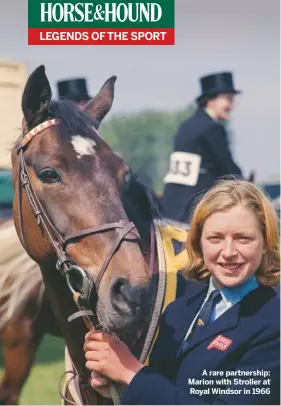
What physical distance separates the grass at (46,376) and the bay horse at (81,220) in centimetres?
21

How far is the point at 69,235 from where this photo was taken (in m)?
2.25

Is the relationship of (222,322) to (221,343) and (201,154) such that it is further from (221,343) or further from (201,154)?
(201,154)

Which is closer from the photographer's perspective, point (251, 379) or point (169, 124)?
point (251, 379)

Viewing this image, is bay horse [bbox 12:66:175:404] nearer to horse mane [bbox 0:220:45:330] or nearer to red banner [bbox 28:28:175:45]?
red banner [bbox 28:28:175:45]

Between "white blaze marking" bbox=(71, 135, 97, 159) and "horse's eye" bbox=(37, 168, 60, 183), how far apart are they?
0.32 ft

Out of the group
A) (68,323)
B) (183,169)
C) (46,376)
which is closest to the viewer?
(68,323)

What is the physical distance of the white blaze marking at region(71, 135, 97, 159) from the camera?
232cm

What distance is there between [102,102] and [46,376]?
3.45 ft

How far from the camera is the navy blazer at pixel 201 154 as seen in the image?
297 cm

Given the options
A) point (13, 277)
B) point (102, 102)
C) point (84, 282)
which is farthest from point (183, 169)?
point (84, 282)

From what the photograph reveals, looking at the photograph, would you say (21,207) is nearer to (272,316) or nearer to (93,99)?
(93,99)

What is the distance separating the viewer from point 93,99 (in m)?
2.56

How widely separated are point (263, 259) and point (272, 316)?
0.56 ft

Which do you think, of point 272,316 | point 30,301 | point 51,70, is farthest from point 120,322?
point 51,70
